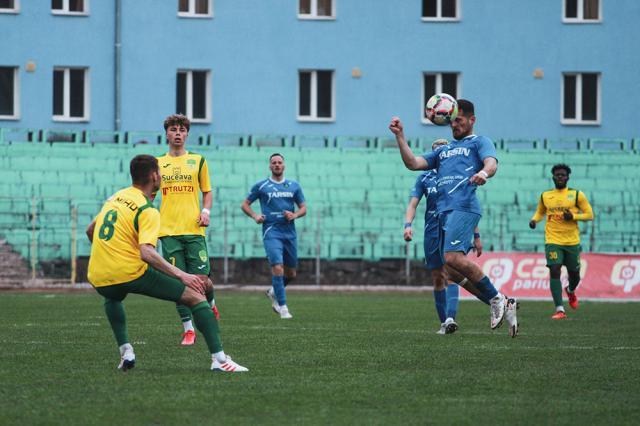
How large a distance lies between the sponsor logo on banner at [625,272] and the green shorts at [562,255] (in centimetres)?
685

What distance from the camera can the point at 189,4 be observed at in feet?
120

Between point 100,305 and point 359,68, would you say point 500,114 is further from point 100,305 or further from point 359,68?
point 100,305

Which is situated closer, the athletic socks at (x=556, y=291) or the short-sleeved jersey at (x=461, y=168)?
the short-sleeved jersey at (x=461, y=168)

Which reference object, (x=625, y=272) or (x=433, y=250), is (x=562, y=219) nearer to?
(x=433, y=250)

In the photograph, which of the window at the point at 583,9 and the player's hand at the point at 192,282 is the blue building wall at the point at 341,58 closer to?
the window at the point at 583,9

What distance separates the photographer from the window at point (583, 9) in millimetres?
38125


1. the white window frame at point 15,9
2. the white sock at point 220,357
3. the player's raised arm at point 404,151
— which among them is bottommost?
the white sock at point 220,357

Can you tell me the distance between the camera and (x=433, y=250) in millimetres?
15000

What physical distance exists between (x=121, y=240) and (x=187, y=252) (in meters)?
3.99

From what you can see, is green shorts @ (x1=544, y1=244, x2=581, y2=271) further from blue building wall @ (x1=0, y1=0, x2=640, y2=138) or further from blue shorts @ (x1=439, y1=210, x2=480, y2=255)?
blue building wall @ (x1=0, y1=0, x2=640, y2=138)

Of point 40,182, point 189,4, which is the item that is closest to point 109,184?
point 40,182

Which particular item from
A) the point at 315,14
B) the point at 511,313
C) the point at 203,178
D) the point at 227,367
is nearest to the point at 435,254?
the point at 511,313

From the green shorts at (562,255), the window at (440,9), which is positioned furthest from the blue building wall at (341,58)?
the green shorts at (562,255)

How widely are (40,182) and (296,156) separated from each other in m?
6.39
